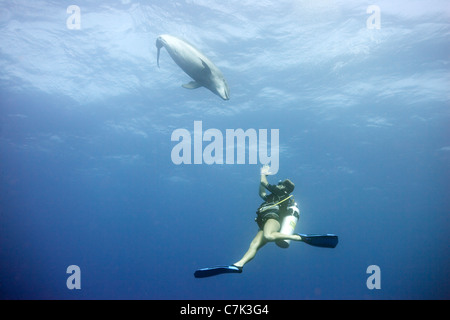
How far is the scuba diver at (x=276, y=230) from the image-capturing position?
650cm

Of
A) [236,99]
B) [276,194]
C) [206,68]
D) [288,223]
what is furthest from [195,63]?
[236,99]

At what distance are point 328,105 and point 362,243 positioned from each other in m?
75.3

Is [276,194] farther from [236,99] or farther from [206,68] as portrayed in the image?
[236,99]

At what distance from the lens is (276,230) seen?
714 centimetres

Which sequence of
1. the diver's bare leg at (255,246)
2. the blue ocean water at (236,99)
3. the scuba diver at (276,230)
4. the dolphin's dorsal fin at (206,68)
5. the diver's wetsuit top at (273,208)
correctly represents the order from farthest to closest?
1. the blue ocean water at (236,99)
2. the diver's wetsuit top at (273,208)
3. the diver's bare leg at (255,246)
4. the scuba diver at (276,230)
5. the dolphin's dorsal fin at (206,68)

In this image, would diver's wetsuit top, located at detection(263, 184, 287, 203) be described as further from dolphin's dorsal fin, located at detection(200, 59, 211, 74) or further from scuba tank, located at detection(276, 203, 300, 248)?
dolphin's dorsal fin, located at detection(200, 59, 211, 74)

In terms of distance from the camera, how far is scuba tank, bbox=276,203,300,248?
7191 mm

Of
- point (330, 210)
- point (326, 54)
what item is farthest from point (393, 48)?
point (330, 210)

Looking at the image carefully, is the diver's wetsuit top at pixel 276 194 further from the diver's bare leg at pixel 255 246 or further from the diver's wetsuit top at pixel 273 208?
the diver's bare leg at pixel 255 246

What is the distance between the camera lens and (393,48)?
15617mm

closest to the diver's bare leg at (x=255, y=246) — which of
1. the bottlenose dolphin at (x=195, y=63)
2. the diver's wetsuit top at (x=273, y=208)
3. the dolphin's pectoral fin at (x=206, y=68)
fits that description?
the diver's wetsuit top at (x=273, y=208)

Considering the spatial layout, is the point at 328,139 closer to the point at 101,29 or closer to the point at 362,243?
the point at 101,29

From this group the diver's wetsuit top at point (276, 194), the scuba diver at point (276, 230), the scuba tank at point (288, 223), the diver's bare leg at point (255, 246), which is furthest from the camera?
the diver's wetsuit top at point (276, 194)

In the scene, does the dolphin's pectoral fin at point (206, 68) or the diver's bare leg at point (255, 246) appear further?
the diver's bare leg at point (255, 246)
